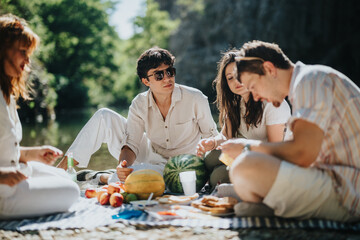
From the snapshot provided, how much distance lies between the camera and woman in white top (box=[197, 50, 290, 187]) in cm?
469

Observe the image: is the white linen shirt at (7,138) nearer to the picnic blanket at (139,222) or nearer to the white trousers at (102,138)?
the picnic blanket at (139,222)

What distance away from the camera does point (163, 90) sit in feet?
17.9

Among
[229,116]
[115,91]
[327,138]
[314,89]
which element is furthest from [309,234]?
[115,91]

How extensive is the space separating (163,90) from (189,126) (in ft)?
2.26

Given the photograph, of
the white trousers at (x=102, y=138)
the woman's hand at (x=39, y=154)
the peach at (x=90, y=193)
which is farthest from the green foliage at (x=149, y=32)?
the woman's hand at (x=39, y=154)

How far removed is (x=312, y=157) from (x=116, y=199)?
2194mm

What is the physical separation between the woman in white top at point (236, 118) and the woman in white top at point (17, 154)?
1854 millimetres

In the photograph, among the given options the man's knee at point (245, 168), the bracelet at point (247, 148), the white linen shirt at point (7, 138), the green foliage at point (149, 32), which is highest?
the green foliage at point (149, 32)

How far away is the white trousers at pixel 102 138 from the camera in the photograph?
19.2ft

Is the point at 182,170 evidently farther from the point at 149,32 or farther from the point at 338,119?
the point at 149,32

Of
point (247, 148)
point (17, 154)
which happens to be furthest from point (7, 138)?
point (247, 148)

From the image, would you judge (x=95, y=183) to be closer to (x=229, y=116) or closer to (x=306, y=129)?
(x=229, y=116)

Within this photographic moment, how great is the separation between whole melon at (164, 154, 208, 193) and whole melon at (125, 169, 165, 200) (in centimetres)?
32

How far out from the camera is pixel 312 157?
2844 mm
